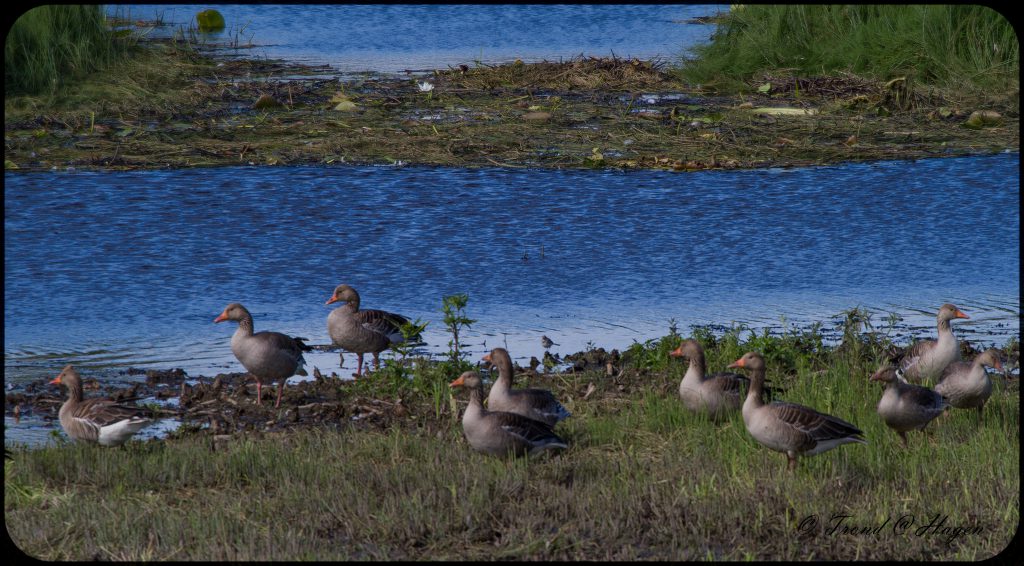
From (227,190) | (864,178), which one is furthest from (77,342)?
(864,178)

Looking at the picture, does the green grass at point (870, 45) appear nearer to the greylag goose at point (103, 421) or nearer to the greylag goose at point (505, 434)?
the greylag goose at point (505, 434)

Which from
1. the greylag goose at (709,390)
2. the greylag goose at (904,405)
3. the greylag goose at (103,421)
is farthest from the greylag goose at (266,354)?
the greylag goose at (904,405)

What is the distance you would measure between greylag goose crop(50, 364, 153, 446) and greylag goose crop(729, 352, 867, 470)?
4.41 m

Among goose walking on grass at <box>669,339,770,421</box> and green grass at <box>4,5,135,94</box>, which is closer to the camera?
goose walking on grass at <box>669,339,770,421</box>

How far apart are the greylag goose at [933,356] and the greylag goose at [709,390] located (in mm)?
1854

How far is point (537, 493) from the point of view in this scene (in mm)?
7434

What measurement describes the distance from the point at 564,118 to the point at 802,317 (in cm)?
958

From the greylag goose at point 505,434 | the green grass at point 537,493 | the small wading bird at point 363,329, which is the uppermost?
the small wading bird at point 363,329

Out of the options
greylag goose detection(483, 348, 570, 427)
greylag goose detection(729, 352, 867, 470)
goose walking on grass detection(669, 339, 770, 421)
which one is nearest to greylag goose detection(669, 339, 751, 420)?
goose walking on grass detection(669, 339, 770, 421)

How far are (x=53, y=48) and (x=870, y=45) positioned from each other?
621 inches

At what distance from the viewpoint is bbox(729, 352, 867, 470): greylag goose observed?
795cm

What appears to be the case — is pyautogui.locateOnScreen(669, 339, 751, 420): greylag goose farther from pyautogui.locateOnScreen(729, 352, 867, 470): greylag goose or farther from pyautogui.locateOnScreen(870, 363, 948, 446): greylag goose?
pyautogui.locateOnScreen(870, 363, 948, 446): greylag goose

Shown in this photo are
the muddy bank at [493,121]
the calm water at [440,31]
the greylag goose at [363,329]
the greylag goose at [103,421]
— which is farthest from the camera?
the calm water at [440,31]

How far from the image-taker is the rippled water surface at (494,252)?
11703mm
